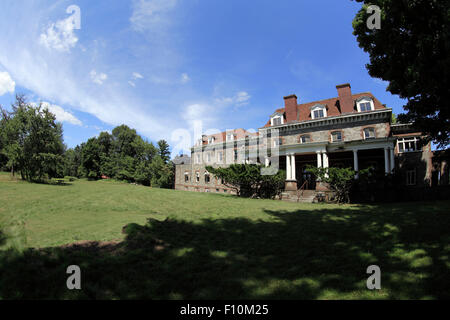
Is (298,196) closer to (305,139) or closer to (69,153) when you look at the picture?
(305,139)

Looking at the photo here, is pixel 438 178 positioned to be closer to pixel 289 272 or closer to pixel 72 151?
pixel 289 272

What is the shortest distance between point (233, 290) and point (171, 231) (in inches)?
140

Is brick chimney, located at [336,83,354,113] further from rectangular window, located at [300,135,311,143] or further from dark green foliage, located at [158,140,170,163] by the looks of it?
dark green foliage, located at [158,140,170,163]

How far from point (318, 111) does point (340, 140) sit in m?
4.68

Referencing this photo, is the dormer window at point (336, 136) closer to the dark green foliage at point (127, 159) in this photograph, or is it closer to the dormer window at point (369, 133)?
the dormer window at point (369, 133)

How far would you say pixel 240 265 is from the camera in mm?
4184

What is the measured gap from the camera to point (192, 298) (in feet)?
10.1

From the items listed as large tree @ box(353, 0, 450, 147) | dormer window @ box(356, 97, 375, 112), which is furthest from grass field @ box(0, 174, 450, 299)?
dormer window @ box(356, 97, 375, 112)

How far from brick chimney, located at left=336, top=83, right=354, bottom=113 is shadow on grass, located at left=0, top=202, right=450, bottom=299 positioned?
72.0 ft

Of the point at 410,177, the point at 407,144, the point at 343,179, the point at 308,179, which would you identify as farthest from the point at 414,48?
the point at 410,177
